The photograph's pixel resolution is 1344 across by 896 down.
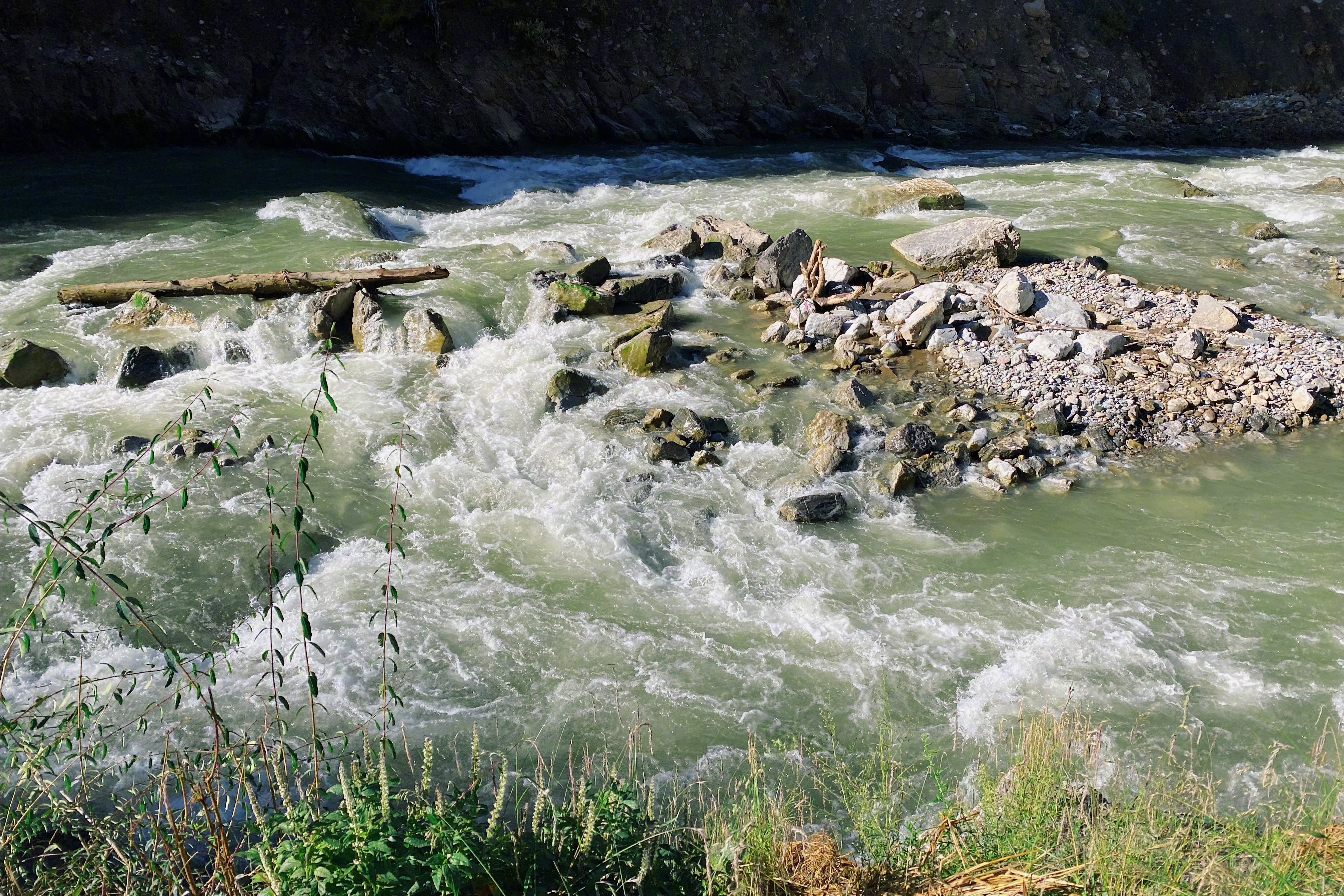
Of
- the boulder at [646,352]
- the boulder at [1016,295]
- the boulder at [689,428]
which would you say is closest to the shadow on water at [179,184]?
the boulder at [646,352]

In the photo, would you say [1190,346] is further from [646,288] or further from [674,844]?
[674,844]

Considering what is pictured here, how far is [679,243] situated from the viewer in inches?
509

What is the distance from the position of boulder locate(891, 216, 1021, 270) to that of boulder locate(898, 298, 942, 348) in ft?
6.88

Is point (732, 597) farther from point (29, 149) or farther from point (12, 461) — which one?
point (29, 149)

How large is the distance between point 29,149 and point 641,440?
16578 millimetres

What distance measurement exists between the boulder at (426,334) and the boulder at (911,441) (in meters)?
4.95

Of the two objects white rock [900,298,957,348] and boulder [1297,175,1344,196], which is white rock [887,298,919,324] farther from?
boulder [1297,175,1344,196]

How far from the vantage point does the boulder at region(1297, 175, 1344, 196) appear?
626 inches

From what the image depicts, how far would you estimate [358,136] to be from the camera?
790 inches

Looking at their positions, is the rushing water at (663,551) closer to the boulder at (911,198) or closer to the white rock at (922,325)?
the white rock at (922,325)

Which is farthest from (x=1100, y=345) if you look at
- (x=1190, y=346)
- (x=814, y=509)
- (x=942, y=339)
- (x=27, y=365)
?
(x=27, y=365)

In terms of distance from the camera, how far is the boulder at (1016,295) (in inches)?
427

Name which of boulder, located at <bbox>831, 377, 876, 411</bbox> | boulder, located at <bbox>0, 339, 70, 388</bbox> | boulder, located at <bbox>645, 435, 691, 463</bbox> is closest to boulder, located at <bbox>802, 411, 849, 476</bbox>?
boulder, located at <bbox>831, 377, 876, 411</bbox>

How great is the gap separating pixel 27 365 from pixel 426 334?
12.8ft
